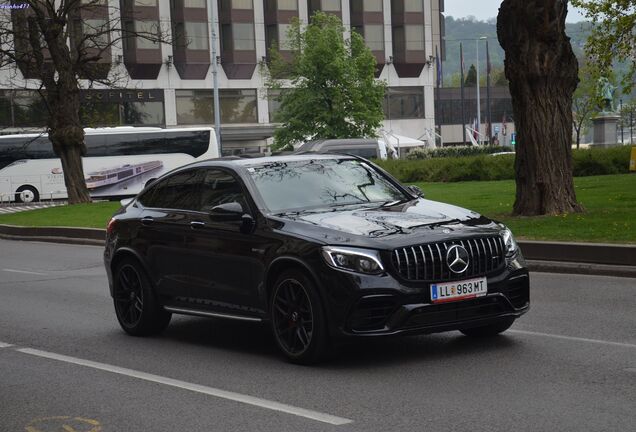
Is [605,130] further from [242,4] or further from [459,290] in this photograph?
[459,290]

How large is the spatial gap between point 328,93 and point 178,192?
51551 millimetres

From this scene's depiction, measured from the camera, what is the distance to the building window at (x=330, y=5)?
264 ft

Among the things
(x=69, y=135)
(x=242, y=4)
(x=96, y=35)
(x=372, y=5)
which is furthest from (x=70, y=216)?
(x=372, y=5)

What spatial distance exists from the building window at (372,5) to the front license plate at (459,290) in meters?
75.2

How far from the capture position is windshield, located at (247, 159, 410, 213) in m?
9.16

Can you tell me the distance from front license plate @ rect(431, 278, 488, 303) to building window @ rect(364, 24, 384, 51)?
7466cm

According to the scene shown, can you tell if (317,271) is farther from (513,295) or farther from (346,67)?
(346,67)

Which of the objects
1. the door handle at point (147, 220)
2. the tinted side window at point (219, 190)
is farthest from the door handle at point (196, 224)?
the door handle at point (147, 220)

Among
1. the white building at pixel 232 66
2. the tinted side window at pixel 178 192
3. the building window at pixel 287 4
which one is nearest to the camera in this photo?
the tinted side window at pixel 178 192

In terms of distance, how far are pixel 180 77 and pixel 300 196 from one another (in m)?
67.9

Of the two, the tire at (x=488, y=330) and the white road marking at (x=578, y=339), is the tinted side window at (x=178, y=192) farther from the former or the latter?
the white road marking at (x=578, y=339)

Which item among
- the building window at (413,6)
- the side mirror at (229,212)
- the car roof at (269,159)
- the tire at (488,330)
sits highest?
the building window at (413,6)

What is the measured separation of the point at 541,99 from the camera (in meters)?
18.7

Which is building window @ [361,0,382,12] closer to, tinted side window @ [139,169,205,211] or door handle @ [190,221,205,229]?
tinted side window @ [139,169,205,211]
